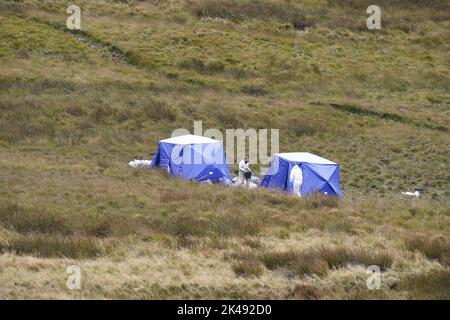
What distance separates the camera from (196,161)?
2542cm

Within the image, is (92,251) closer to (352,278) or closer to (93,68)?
(352,278)

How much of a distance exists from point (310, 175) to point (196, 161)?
3.99m

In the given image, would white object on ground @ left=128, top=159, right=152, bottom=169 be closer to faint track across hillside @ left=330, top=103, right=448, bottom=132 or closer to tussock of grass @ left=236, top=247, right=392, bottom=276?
faint track across hillside @ left=330, top=103, right=448, bottom=132

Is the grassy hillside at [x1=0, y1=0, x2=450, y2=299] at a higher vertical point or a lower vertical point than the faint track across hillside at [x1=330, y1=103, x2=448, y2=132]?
higher

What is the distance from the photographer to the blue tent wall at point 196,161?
2529 centimetres

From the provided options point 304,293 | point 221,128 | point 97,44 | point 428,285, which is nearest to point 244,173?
point 221,128

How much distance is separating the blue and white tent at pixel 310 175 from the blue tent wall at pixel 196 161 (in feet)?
6.56

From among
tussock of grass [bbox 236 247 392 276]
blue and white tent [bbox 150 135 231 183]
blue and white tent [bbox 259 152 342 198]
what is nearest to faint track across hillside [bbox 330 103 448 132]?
blue and white tent [bbox 259 152 342 198]

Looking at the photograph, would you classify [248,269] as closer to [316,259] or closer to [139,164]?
[316,259]

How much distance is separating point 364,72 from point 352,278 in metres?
33.5

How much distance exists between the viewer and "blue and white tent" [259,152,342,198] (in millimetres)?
24141

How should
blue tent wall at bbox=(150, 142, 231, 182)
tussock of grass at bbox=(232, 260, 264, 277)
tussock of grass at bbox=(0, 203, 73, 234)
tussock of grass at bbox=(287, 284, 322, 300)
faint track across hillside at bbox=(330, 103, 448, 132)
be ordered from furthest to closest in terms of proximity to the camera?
faint track across hillside at bbox=(330, 103, 448, 132), blue tent wall at bbox=(150, 142, 231, 182), tussock of grass at bbox=(0, 203, 73, 234), tussock of grass at bbox=(232, 260, 264, 277), tussock of grass at bbox=(287, 284, 322, 300)

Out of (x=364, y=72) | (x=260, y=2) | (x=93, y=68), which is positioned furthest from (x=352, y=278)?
(x=260, y=2)

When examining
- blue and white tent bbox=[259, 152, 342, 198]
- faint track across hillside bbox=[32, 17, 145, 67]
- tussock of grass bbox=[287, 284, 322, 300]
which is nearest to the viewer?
tussock of grass bbox=[287, 284, 322, 300]
